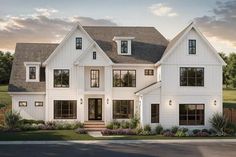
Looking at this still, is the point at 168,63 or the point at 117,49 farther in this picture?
the point at 117,49

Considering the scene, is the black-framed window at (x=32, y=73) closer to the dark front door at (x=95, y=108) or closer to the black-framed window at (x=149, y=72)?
the dark front door at (x=95, y=108)

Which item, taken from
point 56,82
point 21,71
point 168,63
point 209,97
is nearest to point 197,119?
point 209,97

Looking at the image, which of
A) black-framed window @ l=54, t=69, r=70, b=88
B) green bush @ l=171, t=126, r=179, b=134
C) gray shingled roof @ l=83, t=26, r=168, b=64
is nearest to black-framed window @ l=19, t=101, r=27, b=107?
black-framed window @ l=54, t=69, r=70, b=88

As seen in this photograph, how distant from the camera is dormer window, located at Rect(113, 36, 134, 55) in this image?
43.0m

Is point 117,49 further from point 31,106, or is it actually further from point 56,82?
point 31,106

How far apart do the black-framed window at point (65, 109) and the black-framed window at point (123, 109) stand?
12.5ft

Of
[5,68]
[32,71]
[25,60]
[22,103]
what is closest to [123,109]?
[22,103]

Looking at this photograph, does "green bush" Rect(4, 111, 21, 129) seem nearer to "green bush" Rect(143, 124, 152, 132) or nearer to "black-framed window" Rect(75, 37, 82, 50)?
"black-framed window" Rect(75, 37, 82, 50)

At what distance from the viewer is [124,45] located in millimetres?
43312

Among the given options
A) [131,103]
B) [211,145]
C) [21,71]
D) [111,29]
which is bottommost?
[211,145]

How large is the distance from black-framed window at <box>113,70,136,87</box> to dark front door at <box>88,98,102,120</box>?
2.68 meters

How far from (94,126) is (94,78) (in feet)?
15.8

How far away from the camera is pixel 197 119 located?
130ft

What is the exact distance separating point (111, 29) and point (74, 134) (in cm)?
1467
